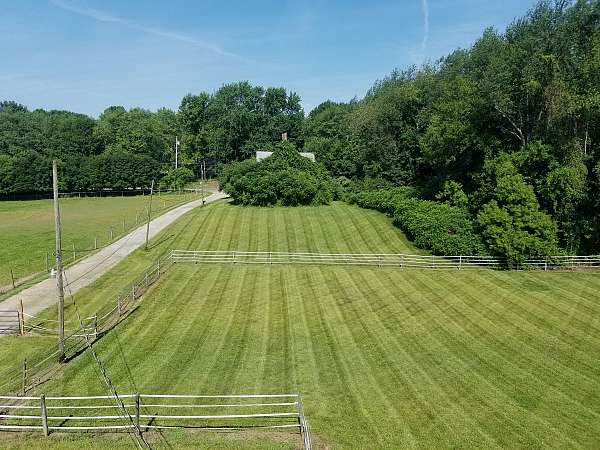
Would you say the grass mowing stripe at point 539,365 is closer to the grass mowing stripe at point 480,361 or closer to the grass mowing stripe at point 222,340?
the grass mowing stripe at point 480,361

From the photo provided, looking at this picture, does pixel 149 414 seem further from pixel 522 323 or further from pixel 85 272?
pixel 85 272

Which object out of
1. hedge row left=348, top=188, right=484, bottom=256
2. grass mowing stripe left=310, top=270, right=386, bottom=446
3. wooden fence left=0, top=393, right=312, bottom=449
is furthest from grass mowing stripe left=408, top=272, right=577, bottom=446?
hedge row left=348, top=188, right=484, bottom=256

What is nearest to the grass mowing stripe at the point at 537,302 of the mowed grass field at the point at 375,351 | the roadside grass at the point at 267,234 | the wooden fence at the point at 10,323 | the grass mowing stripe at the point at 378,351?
the mowed grass field at the point at 375,351

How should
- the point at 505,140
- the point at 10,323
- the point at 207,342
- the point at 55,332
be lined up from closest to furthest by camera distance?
the point at 207,342
the point at 55,332
the point at 10,323
the point at 505,140

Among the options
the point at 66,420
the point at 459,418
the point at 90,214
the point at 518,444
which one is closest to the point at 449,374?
the point at 459,418

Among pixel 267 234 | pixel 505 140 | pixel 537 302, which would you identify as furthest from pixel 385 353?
pixel 505 140

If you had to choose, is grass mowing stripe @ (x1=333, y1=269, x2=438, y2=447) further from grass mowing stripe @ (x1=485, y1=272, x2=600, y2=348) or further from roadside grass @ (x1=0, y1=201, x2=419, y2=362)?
roadside grass @ (x1=0, y1=201, x2=419, y2=362)
